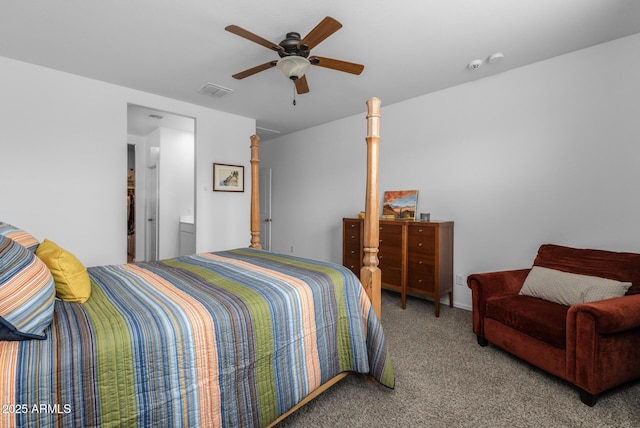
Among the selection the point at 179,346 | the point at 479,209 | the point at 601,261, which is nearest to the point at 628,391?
the point at 601,261

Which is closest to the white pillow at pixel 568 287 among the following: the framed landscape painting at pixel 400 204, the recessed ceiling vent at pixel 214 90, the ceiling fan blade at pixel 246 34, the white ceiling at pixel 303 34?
the framed landscape painting at pixel 400 204

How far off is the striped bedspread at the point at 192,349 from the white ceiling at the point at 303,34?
185 centimetres

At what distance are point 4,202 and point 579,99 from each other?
216 inches

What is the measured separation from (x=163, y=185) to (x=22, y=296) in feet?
15.1

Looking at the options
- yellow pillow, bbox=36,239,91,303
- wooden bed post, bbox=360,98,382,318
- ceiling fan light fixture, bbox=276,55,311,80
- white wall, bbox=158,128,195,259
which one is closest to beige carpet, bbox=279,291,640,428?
wooden bed post, bbox=360,98,382,318

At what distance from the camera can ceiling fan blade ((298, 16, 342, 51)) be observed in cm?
185

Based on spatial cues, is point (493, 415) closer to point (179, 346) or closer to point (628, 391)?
point (628, 391)

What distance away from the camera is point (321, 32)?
1.98 metres

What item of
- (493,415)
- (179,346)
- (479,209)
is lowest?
A: (493,415)

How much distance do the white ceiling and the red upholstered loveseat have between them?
1780 millimetres

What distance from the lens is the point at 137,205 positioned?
19.3 feet

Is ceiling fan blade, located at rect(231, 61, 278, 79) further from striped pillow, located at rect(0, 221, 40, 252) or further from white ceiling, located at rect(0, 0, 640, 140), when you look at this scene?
striped pillow, located at rect(0, 221, 40, 252)

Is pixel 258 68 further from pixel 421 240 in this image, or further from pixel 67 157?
pixel 67 157

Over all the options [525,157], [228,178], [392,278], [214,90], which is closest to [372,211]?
[392,278]
